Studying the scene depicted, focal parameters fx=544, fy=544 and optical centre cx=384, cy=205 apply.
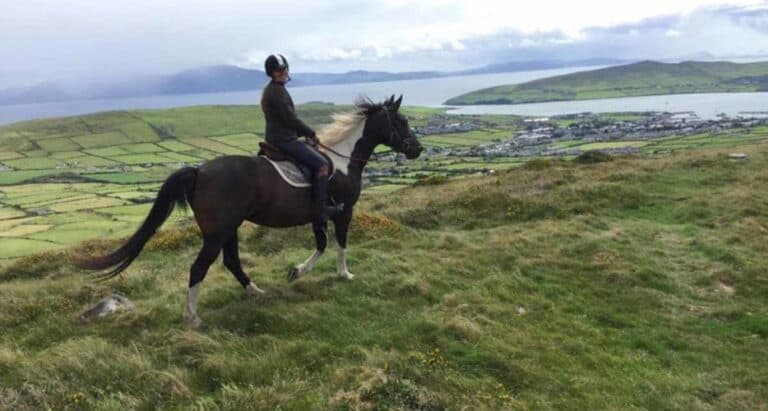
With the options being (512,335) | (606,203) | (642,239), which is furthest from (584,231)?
(512,335)

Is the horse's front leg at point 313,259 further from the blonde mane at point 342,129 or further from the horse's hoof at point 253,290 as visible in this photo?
the blonde mane at point 342,129

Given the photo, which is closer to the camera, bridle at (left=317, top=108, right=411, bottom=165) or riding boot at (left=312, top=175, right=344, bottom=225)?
riding boot at (left=312, top=175, right=344, bottom=225)

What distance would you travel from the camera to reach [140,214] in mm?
47281

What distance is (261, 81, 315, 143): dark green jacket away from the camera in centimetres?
885

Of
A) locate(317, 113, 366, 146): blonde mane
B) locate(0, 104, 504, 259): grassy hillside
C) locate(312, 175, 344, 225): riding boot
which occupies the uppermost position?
locate(317, 113, 366, 146): blonde mane

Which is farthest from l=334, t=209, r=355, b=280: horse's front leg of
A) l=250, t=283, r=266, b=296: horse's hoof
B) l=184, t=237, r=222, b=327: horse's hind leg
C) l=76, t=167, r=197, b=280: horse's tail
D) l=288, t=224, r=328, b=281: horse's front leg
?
l=76, t=167, r=197, b=280: horse's tail

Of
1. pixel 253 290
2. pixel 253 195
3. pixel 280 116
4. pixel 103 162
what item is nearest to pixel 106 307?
pixel 253 290

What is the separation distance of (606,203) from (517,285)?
9.45 metres

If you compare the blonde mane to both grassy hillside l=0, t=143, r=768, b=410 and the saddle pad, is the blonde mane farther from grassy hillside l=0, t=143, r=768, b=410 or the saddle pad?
grassy hillside l=0, t=143, r=768, b=410

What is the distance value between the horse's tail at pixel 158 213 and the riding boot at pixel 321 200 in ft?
6.61

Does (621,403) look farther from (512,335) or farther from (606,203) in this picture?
(606,203)

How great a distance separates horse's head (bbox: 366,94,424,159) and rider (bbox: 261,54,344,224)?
4.81 feet

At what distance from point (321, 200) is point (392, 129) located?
2.32 meters

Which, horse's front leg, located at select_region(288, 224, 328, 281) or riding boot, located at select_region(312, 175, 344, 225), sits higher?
riding boot, located at select_region(312, 175, 344, 225)
